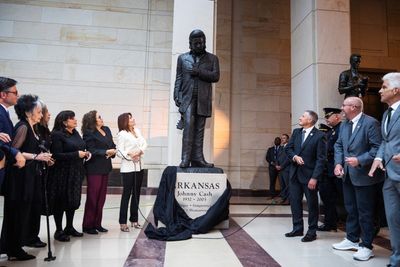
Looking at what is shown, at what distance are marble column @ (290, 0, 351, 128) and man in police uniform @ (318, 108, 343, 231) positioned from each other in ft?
4.35

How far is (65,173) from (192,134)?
1946mm

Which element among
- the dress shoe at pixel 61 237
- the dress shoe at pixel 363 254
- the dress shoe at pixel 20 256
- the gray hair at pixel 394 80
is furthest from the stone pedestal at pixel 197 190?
the gray hair at pixel 394 80

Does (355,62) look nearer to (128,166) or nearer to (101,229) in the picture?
(128,166)

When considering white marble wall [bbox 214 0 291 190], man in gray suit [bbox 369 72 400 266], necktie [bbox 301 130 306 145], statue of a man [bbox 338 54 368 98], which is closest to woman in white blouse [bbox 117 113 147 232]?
necktie [bbox 301 130 306 145]

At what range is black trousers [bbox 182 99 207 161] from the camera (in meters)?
5.07

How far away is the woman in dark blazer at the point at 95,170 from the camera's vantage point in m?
4.60

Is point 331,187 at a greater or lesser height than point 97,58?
lesser

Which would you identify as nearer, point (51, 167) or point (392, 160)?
point (392, 160)

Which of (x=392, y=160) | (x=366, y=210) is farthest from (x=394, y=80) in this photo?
(x=366, y=210)

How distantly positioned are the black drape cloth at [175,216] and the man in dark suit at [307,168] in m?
1.02

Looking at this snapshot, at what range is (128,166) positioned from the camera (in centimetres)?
481

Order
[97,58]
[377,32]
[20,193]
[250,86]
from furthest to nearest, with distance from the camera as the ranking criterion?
[250,86] → [377,32] → [97,58] → [20,193]

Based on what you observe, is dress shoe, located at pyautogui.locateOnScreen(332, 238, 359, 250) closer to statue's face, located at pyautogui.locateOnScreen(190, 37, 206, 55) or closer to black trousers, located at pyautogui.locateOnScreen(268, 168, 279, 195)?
statue's face, located at pyautogui.locateOnScreen(190, 37, 206, 55)

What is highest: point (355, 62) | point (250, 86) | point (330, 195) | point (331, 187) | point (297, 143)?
point (250, 86)
